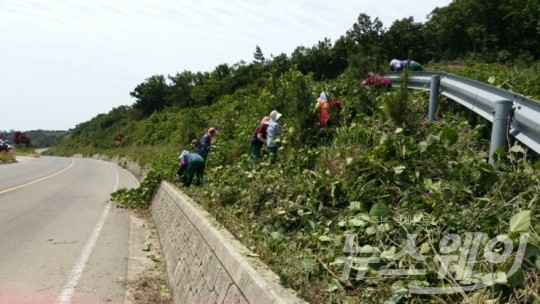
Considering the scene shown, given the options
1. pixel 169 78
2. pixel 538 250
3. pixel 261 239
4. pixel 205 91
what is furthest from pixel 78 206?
pixel 169 78

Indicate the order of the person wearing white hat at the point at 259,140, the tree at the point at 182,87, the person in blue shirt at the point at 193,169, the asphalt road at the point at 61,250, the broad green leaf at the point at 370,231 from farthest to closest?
the tree at the point at 182,87 → the person in blue shirt at the point at 193,169 → the person wearing white hat at the point at 259,140 → the asphalt road at the point at 61,250 → the broad green leaf at the point at 370,231

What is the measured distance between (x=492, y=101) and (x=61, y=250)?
750 centimetres

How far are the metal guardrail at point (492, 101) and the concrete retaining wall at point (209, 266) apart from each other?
2.80 metres

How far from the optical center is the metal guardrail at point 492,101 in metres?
4.55

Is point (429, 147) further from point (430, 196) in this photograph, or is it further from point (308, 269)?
point (308, 269)

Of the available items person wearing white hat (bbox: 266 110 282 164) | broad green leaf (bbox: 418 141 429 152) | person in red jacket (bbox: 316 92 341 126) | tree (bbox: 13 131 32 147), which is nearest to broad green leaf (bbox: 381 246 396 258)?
broad green leaf (bbox: 418 141 429 152)

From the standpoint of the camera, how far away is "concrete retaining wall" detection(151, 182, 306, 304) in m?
3.81

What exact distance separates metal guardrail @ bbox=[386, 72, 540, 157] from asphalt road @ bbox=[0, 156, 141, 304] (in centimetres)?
531

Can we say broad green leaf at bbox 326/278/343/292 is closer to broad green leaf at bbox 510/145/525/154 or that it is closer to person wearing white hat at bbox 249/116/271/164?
broad green leaf at bbox 510/145/525/154

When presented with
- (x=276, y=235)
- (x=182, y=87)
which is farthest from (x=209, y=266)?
(x=182, y=87)

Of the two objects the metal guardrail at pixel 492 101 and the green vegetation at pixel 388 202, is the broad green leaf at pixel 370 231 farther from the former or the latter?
the metal guardrail at pixel 492 101

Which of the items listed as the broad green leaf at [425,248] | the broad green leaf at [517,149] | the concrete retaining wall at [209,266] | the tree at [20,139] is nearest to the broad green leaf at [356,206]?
the concrete retaining wall at [209,266]

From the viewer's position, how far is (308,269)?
153 inches

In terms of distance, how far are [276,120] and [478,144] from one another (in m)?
5.71
